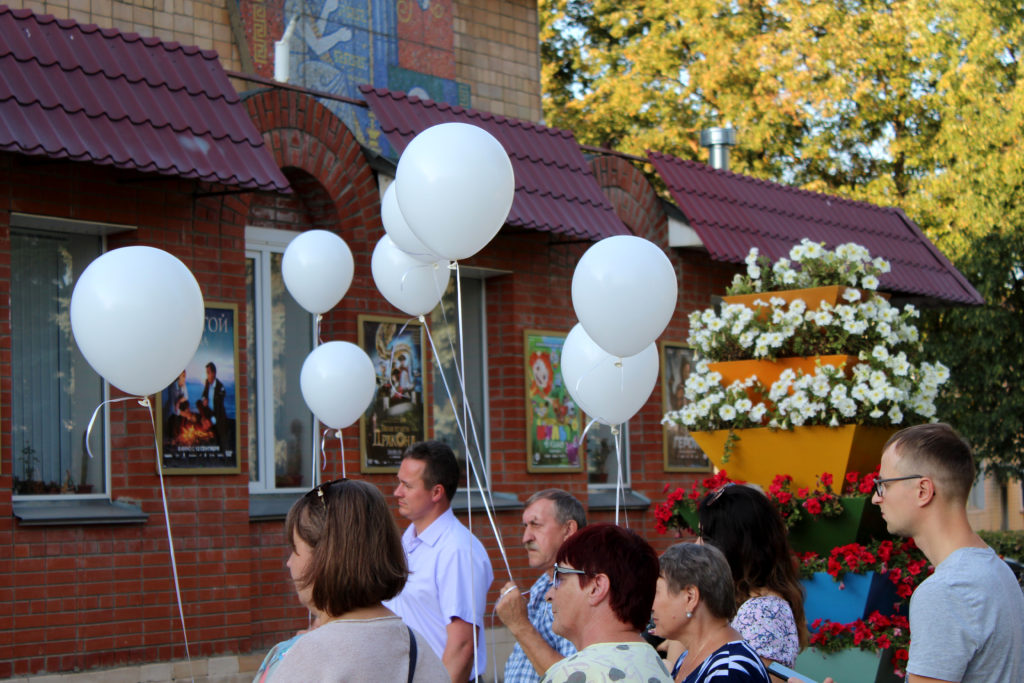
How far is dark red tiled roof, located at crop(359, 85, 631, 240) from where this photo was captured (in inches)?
357

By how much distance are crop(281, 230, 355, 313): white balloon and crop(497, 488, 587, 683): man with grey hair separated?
2.27 meters

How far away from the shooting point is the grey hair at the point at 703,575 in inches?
147

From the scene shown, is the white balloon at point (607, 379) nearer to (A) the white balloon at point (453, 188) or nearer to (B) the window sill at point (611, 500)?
(A) the white balloon at point (453, 188)

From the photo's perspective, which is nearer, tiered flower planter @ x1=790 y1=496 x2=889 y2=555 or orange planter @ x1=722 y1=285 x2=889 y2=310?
tiered flower planter @ x1=790 y1=496 x2=889 y2=555

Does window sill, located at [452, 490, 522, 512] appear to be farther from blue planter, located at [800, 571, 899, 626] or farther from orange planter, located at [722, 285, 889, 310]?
blue planter, located at [800, 571, 899, 626]

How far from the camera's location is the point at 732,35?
19.8m

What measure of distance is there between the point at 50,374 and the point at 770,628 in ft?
16.1

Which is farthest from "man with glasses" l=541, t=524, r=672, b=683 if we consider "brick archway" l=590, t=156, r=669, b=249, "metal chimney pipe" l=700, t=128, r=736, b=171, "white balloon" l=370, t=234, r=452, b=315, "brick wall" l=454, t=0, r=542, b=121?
"metal chimney pipe" l=700, t=128, r=736, b=171

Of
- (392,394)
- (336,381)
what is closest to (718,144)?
(392,394)

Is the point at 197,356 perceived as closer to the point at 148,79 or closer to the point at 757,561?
the point at 148,79

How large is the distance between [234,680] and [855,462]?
409cm

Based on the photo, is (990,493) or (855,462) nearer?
(855,462)

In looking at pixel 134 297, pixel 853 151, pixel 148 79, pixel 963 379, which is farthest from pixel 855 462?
pixel 853 151

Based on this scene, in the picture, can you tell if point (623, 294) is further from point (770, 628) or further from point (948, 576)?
point (948, 576)
